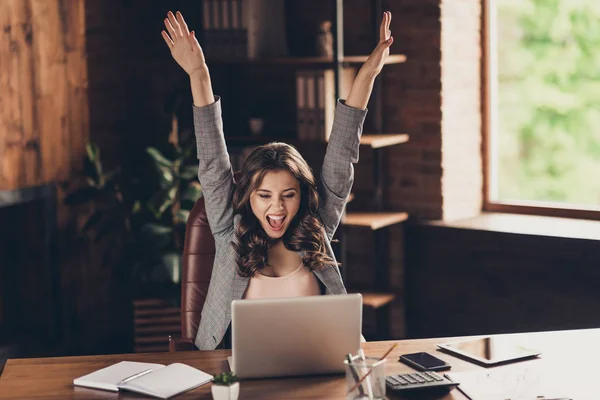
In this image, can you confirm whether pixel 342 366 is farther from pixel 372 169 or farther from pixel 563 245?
pixel 372 169

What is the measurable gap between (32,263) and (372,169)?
5.51ft

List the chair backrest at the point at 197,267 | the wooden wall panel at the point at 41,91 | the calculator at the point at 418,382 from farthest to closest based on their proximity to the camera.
A: 1. the wooden wall panel at the point at 41,91
2. the chair backrest at the point at 197,267
3. the calculator at the point at 418,382

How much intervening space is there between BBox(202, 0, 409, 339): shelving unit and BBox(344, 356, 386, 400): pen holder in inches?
79.9

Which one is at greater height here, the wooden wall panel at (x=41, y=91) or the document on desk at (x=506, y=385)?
the wooden wall panel at (x=41, y=91)

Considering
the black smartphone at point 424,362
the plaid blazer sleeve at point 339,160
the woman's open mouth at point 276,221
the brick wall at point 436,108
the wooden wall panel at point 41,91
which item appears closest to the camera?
the black smartphone at point 424,362

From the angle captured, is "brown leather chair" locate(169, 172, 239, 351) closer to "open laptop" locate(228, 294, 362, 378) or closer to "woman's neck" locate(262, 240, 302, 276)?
"woman's neck" locate(262, 240, 302, 276)

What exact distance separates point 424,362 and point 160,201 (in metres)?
2.01

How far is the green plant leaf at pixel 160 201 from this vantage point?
4.09 metres

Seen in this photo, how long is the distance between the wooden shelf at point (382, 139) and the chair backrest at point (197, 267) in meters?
1.32

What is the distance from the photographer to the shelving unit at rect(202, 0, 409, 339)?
13.3ft

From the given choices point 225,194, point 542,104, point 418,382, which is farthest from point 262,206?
point 542,104

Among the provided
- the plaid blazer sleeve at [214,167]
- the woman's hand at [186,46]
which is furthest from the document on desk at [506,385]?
the woman's hand at [186,46]

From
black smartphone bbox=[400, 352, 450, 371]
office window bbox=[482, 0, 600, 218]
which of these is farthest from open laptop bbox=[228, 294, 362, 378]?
office window bbox=[482, 0, 600, 218]

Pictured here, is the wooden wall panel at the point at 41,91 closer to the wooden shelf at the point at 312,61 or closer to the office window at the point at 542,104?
the wooden shelf at the point at 312,61
